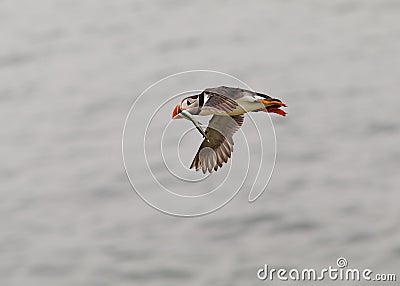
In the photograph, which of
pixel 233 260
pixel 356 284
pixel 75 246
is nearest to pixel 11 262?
pixel 75 246

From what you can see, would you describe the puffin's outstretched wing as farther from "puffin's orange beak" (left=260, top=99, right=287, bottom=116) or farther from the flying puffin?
"puffin's orange beak" (left=260, top=99, right=287, bottom=116)

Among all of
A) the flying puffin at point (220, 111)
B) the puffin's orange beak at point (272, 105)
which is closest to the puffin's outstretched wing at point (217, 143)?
the flying puffin at point (220, 111)

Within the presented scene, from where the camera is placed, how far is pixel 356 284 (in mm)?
13250

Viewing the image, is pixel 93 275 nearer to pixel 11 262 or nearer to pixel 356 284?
pixel 11 262

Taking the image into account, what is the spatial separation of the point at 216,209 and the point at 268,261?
1.12 metres

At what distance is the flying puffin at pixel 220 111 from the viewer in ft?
18.9

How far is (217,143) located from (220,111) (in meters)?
0.63

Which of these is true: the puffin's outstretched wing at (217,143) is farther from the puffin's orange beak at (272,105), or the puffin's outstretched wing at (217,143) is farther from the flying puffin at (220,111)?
the puffin's orange beak at (272,105)

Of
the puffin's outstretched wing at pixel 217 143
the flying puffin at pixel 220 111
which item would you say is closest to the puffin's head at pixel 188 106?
the flying puffin at pixel 220 111

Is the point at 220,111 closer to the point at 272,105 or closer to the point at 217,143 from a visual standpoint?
the point at 272,105

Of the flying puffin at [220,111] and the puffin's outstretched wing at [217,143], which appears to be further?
the puffin's outstretched wing at [217,143]

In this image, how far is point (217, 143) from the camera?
20.5 feet

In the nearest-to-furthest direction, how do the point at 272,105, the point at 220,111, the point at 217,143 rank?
the point at 220,111 → the point at 272,105 → the point at 217,143

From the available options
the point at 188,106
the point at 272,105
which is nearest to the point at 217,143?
the point at 188,106
